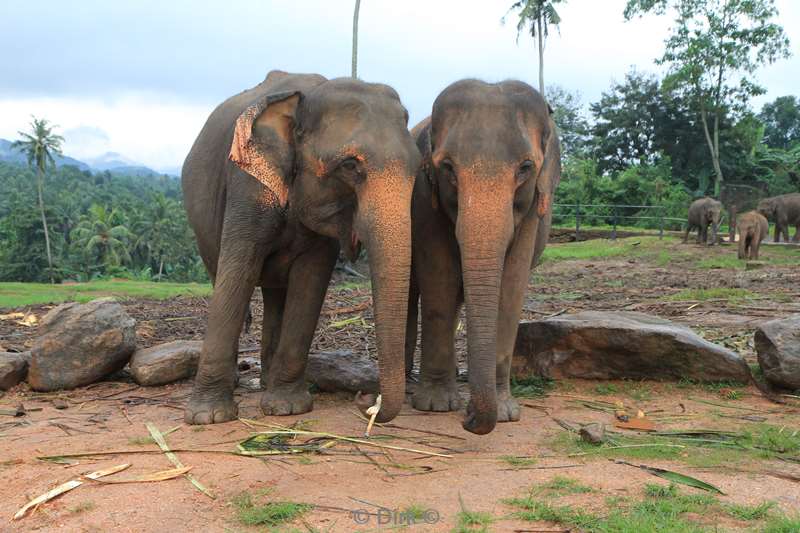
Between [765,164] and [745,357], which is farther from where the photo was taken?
[765,164]

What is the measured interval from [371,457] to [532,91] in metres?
2.33

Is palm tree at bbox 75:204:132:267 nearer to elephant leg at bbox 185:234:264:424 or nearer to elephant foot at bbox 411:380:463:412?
elephant leg at bbox 185:234:264:424

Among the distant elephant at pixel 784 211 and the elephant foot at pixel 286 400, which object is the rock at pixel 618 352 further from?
the distant elephant at pixel 784 211

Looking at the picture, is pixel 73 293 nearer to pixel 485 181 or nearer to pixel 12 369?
pixel 12 369

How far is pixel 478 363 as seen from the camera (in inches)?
158

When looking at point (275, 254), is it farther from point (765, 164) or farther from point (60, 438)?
point (765, 164)

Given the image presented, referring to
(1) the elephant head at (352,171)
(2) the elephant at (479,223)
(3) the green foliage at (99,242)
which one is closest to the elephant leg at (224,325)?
(1) the elephant head at (352,171)

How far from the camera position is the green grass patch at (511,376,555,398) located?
590 centimetres

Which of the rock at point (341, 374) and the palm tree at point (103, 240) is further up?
the rock at point (341, 374)

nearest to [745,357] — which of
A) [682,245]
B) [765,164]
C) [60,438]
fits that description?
[60,438]

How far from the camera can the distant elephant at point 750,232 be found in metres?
19.5

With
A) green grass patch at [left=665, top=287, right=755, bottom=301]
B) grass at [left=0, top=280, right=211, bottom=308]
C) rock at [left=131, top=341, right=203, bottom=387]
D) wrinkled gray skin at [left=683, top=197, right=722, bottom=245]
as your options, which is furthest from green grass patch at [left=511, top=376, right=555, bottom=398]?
wrinkled gray skin at [left=683, top=197, right=722, bottom=245]

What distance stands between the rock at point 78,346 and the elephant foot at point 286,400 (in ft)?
5.61

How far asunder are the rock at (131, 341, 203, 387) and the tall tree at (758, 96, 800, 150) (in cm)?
4717
